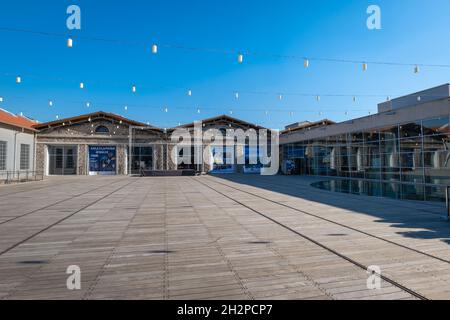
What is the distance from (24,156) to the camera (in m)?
30.7

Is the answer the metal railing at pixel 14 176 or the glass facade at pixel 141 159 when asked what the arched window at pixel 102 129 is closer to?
the glass facade at pixel 141 159

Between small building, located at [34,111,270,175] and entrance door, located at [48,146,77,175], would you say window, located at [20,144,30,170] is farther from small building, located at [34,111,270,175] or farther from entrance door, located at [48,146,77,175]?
entrance door, located at [48,146,77,175]

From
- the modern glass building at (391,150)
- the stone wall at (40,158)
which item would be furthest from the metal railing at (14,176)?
the modern glass building at (391,150)

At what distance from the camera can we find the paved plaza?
3.55 m

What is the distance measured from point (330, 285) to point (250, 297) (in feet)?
3.31

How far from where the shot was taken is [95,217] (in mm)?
8383

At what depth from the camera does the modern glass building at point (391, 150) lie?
17.3m

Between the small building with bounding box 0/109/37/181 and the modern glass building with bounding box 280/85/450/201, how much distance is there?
2494cm

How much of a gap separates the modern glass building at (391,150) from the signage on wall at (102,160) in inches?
854

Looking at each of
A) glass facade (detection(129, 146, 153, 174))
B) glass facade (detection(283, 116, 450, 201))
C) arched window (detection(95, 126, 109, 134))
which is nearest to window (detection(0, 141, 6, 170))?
arched window (detection(95, 126, 109, 134))

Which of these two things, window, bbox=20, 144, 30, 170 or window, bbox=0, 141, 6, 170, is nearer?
window, bbox=0, 141, 6, 170

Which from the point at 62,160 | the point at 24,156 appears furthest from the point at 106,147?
the point at 24,156
